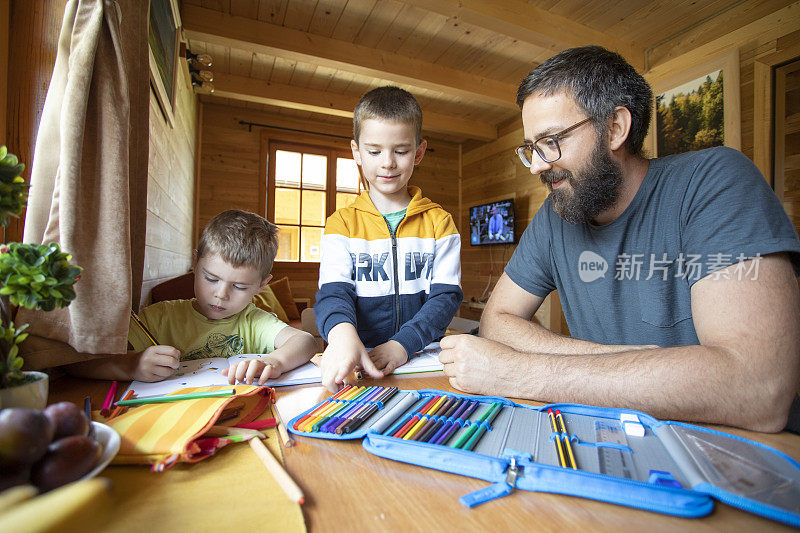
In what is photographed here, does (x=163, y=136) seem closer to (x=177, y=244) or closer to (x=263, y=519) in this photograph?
(x=177, y=244)

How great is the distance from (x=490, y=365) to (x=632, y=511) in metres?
0.38

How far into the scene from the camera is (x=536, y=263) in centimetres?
123

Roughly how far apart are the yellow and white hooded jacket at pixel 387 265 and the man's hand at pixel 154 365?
45 centimetres

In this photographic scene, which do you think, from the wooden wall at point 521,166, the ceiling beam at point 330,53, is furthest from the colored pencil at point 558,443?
the ceiling beam at point 330,53

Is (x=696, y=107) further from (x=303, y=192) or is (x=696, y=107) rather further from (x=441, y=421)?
(x=303, y=192)

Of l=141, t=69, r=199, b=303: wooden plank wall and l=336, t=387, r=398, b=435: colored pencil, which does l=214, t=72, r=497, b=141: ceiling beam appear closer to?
l=141, t=69, r=199, b=303: wooden plank wall

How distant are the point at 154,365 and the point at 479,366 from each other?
2.03 ft

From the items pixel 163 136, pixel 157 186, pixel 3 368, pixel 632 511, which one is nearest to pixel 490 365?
pixel 632 511

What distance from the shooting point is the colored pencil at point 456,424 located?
48 cm

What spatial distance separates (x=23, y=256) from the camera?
1.30 ft

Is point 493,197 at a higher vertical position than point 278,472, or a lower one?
higher

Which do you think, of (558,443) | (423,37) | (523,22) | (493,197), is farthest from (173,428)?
(493,197)

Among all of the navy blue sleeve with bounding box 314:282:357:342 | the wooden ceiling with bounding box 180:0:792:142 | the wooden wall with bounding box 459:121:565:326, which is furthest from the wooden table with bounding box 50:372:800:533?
the wooden wall with bounding box 459:121:565:326

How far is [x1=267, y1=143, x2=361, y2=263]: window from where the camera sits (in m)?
5.17
